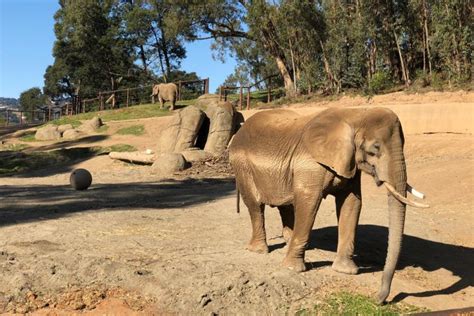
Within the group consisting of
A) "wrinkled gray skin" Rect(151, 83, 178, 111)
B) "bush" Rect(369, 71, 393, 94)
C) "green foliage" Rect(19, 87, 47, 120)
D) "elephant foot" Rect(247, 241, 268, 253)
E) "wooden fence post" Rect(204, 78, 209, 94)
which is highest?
"green foliage" Rect(19, 87, 47, 120)

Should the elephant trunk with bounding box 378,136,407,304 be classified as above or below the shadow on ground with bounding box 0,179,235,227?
above

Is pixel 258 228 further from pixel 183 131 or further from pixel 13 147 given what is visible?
pixel 13 147

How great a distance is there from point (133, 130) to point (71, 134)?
368 cm

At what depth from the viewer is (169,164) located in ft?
60.7

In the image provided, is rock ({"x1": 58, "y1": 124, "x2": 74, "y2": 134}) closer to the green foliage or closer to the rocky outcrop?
the rocky outcrop

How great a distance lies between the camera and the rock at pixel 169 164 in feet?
60.5

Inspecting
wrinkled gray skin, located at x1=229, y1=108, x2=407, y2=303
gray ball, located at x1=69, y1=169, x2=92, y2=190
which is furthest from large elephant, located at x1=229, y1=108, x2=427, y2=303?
gray ball, located at x1=69, y1=169, x2=92, y2=190

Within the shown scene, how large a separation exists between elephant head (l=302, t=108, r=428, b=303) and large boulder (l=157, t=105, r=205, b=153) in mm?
14332

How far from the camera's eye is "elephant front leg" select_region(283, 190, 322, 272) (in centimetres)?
639

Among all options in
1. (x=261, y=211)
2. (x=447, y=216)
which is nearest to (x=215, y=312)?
(x=261, y=211)

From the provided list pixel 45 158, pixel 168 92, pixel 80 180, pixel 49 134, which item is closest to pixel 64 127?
pixel 49 134

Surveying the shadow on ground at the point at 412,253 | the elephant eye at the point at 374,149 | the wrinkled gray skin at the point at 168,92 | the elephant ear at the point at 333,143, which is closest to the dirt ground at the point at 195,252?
the shadow on ground at the point at 412,253

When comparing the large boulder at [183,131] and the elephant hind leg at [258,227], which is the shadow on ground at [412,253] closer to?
the elephant hind leg at [258,227]

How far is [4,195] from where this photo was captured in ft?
42.4
